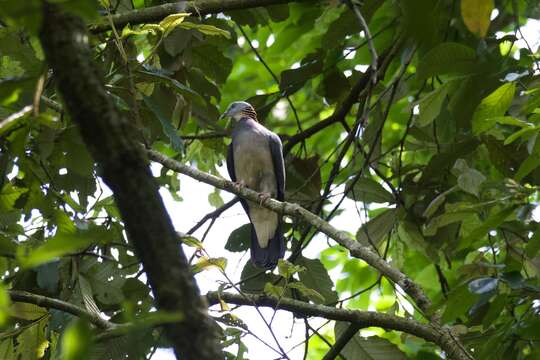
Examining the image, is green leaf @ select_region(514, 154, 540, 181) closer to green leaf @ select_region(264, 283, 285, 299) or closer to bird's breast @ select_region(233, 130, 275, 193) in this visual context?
green leaf @ select_region(264, 283, 285, 299)

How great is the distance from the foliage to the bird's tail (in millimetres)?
179

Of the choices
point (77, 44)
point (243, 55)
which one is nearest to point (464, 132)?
point (77, 44)

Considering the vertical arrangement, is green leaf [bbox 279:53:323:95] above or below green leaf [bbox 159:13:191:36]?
above

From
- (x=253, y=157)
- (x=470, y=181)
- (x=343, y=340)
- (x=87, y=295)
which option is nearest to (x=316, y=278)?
(x=343, y=340)

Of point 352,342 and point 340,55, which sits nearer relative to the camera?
point 352,342

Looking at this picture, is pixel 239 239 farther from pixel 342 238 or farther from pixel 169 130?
pixel 342 238

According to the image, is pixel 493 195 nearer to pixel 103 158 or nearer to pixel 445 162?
pixel 445 162

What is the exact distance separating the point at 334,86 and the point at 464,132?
1.30m

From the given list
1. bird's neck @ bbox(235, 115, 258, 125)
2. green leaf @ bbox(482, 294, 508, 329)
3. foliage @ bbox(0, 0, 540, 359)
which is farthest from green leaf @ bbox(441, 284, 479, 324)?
bird's neck @ bbox(235, 115, 258, 125)

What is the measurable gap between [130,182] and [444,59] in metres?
2.87

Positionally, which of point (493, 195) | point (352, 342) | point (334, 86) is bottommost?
point (352, 342)

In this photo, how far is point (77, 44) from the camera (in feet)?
4.73

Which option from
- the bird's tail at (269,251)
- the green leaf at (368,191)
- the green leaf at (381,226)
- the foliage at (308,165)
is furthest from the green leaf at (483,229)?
the bird's tail at (269,251)

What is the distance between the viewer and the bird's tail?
5426 millimetres
